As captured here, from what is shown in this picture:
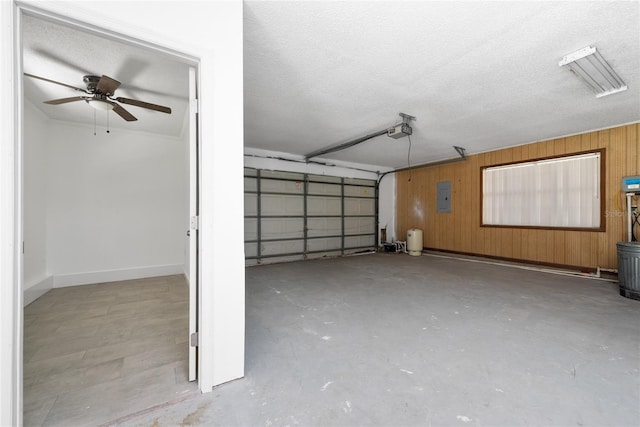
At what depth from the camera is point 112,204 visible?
4391mm

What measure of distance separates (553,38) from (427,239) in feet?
18.5

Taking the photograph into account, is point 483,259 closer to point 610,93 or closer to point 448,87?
point 610,93

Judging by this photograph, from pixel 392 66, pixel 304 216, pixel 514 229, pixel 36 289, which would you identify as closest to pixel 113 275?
pixel 36 289

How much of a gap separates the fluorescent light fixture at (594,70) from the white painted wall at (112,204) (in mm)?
5327

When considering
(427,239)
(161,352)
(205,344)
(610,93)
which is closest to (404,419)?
(205,344)

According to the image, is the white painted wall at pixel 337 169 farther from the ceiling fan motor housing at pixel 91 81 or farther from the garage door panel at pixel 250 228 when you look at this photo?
the ceiling fan motor housing at pixel 91 81

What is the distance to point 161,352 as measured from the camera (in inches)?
82.1

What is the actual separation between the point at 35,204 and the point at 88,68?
239 cm

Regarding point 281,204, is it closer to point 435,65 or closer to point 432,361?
point 435,65

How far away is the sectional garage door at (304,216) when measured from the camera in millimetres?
5934

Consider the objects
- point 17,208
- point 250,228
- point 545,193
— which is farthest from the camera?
point 250,228

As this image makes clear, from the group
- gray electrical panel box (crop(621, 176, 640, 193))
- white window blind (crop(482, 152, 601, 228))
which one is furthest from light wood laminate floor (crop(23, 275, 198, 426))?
white window blind (crop(482, 152, 601, 228))

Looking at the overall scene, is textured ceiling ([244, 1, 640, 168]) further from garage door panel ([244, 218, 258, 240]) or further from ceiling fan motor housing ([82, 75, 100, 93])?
garage door panel ([244, 218, 258, 240])

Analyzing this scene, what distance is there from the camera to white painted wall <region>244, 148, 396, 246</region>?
239 inches
